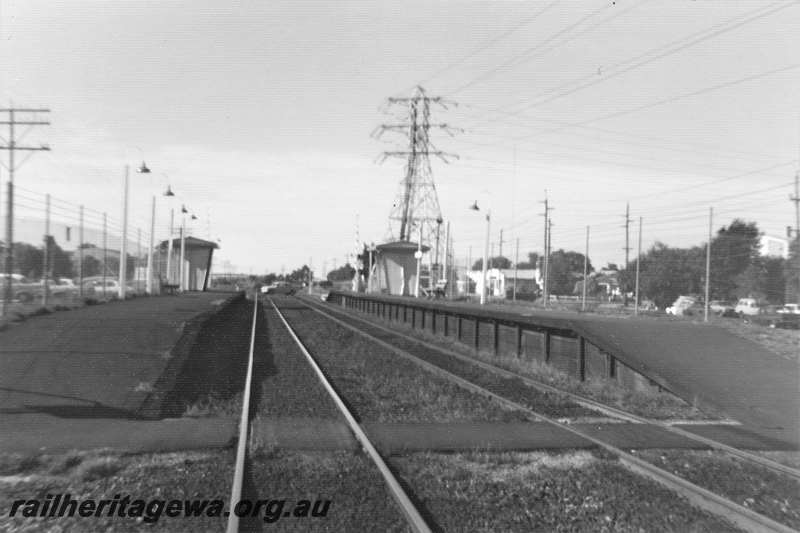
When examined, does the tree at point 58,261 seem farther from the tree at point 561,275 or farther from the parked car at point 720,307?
the tree at point 561,275

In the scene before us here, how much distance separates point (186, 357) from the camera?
16141mm

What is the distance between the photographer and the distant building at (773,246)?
21.8 m

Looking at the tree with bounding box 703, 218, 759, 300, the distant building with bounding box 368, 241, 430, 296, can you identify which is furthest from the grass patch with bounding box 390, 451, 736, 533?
the distant building with bounding box 368, 241, 430, 296

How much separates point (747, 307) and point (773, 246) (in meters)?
7.00

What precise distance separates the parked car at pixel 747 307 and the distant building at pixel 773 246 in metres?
2.92

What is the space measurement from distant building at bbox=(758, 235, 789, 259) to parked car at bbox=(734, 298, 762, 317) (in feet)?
9.56

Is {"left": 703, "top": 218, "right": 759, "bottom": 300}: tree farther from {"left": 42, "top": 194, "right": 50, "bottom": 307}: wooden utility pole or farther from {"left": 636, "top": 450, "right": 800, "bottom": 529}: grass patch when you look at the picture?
{"left": 42, "top": 194, "right": 50, "bottom": 307}: wooden utility pole

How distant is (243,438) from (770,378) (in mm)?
9277

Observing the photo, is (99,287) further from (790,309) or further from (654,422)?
(654,422)

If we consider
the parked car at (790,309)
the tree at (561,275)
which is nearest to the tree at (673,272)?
the parked car at (790,309)

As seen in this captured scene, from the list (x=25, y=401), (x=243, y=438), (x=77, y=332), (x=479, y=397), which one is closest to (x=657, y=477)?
(x=243, y=438)

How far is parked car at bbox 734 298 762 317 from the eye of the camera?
2722cm

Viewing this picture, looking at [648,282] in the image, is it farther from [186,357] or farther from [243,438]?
[243,438]

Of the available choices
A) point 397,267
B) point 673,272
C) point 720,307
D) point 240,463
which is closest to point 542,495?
point 240,463
